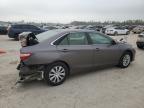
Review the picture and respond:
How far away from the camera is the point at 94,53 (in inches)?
236

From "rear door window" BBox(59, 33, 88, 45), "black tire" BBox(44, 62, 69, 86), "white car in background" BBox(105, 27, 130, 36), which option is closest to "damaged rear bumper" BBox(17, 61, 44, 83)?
"black tire" BBox(44, 62, 69, 86)

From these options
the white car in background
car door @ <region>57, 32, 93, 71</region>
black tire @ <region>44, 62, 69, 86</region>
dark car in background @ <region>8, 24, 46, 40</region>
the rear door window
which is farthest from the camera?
the white car in background

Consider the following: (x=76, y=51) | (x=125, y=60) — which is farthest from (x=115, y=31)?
(x=76, y=51)

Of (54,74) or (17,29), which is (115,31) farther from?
(54,74)

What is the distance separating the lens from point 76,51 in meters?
5.54

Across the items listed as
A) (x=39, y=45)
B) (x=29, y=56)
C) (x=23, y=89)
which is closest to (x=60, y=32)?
(x=39, y=45)

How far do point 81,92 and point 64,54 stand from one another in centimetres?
115

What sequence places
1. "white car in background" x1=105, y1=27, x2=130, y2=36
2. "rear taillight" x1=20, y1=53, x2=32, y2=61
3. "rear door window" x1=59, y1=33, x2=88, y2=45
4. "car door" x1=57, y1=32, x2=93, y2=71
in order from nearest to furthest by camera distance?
"rear taillight" x1=20, y1=53, x2=32, y2=61 → "car door" x1=57, y1=32, x2=93, y2=71 → "rear door window" x1=59, y1=33, x2=88, y2=45 → "white car in background" x1=105, y1=27, x2=130, y2=36

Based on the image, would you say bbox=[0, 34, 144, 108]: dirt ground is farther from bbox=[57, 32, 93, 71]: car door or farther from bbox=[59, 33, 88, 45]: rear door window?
bbox=[59, 33, 88, 45]: rear door window

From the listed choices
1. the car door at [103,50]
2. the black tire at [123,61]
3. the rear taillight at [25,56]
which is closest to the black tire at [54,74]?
the rear taillight at [25,56]

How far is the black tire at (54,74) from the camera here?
198 inches

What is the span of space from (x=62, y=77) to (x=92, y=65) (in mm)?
1202

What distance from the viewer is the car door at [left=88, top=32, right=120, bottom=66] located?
6098 mm

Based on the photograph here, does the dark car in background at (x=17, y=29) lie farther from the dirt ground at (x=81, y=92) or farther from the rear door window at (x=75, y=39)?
the rear door window at (x=75, y=39)
